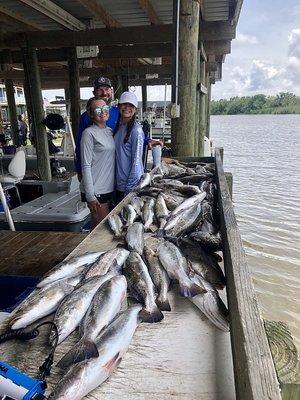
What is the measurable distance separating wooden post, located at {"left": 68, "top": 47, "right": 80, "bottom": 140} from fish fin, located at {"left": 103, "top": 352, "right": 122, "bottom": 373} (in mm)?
8913

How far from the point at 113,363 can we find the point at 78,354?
16 cm

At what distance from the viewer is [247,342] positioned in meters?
1.34

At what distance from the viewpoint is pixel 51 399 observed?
1.31 meters

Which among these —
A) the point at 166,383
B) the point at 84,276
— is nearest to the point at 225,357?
the point at 166,383

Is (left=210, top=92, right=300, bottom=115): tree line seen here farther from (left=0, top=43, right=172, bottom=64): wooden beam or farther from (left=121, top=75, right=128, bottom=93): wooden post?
(left=0, top=43, right=172, bottom=64): wooden beam

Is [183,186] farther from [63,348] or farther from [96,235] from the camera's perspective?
[63,348]

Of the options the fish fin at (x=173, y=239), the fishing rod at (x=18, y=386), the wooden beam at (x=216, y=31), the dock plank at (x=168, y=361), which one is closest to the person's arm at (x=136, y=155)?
the fish fin at (x=173, y=239)

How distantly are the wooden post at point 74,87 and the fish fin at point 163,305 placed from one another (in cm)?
849

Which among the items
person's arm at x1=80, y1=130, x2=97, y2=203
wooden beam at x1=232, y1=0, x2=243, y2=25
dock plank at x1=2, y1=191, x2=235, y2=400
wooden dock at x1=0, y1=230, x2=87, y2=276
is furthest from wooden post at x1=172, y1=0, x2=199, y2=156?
dock plank at x1=2, y1=191, x2=235, y2=400

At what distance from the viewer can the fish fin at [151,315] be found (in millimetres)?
1897

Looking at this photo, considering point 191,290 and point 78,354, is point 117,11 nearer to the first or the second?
point 191,290

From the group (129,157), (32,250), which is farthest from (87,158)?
(32,250)

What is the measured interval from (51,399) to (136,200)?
2.63 m

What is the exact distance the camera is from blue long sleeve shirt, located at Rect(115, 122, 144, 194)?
4.06 meters
